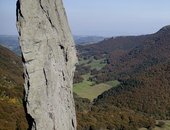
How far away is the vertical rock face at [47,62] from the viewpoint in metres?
16.2

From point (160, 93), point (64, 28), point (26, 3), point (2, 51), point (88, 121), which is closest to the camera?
point (26, 3)

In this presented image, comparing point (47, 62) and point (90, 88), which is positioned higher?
point (47, 62)

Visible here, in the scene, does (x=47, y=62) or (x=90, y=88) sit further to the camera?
(x=90, y=88)

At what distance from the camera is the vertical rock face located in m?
16.2

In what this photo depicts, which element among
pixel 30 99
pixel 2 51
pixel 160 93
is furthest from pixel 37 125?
pixel 2 51

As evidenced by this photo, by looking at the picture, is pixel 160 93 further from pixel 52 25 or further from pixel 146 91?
pixel 52 25

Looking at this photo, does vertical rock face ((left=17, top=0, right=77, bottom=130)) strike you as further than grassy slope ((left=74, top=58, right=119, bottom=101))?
No

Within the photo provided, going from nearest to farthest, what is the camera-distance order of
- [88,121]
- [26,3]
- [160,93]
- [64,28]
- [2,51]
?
[26,3] → [64,28] → [88,121] → [160,93] → [2,51]

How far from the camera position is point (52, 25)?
55.7 feet

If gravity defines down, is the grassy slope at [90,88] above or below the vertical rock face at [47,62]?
below

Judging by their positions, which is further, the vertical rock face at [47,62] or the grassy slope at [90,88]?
the grassy slope at [90,88]

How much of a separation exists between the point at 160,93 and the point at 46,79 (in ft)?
359

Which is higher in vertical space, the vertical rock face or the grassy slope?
the vertical rock face

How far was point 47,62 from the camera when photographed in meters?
16.7
